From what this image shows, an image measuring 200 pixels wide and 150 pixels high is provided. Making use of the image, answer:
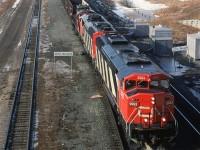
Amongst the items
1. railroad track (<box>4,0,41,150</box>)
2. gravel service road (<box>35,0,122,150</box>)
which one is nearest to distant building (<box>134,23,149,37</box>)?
gravel service road (<box>35,0,122,150</box>)

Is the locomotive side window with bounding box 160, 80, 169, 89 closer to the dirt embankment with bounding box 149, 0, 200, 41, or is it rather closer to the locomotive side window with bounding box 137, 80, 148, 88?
Result: the locomotive side window with bounding box 137, 80, 148, 88

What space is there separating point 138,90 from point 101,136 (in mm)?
3823

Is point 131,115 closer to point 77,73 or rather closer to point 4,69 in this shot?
point 77,73

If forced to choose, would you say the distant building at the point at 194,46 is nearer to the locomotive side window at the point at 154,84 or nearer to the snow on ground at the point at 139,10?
the locomotive side window at the point at 154,84

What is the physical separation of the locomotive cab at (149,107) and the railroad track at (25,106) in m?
4.94

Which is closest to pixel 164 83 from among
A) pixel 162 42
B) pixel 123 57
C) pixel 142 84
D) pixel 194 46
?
pixel 142 84

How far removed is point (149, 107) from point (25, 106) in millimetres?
9542

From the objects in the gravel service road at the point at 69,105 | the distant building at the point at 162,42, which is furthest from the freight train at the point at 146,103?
the distant building at the point at 162,42

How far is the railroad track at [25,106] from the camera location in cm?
1780

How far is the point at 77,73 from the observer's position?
93.1ft

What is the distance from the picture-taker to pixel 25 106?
73.2 ft

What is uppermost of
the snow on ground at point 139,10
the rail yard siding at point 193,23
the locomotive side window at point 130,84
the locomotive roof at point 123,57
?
the snow on ground at point 139,10

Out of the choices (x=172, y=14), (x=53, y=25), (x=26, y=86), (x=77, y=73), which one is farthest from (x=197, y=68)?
(x=172, y=14)

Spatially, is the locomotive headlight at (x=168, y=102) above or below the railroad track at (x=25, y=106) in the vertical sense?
above
